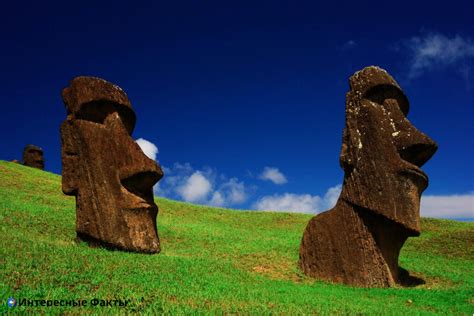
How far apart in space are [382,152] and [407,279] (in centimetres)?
551

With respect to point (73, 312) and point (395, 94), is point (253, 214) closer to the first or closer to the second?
point (395, 94)

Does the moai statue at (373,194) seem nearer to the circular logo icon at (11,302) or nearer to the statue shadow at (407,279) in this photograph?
the statue shadow at (407,279)

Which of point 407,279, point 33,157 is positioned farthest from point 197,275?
point 33,157

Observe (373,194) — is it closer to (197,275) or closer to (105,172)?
(197,275)

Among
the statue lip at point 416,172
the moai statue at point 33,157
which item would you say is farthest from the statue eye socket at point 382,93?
the moai statue at point 33,157

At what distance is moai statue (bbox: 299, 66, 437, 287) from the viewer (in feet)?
47.6

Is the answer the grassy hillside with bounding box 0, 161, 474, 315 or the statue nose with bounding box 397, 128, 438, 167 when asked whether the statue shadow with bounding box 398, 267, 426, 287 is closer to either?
the grassy hillside with bounding box 0, 161, 474, 315

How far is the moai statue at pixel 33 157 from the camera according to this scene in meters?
56.1

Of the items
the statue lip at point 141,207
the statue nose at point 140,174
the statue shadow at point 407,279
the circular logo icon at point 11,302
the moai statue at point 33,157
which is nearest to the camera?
the circular logo icon at point 11,302

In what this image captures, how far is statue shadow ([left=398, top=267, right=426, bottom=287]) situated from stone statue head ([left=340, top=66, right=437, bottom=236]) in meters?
2.50

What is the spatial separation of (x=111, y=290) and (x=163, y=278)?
2435 millimetres

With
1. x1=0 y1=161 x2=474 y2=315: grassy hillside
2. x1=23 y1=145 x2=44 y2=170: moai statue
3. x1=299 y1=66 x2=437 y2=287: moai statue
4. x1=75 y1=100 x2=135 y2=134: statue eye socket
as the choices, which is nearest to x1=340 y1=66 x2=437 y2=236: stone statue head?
x1=299 y1=66 x2=437 y2=287: moai statue

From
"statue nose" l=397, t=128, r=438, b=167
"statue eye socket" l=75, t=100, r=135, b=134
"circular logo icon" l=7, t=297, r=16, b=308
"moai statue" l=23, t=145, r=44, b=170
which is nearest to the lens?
"circular logo icon" l=7, t=297, r=16, b=308

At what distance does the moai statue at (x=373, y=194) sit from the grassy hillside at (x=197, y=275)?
3.40ft
